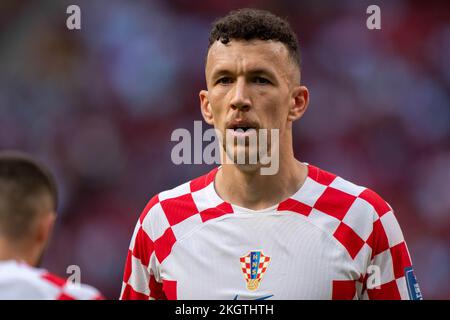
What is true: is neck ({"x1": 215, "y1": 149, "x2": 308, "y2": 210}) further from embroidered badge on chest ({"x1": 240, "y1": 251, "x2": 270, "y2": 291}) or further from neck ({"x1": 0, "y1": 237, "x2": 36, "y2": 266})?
neck ({"x1": 0, "y1": 237, "x2": 36, "y2": 266})

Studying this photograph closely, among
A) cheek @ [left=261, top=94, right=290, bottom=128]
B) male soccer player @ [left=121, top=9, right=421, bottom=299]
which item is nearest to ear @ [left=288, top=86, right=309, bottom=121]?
male soccer player @ [left=121, top=9, right=421, bottom=299]

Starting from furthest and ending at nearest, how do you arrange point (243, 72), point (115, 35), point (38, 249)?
point (115, 35) → point (243, 72) → point (38, 249)

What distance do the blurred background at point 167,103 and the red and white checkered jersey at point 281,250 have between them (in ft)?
12.0

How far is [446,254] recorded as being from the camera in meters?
7.61

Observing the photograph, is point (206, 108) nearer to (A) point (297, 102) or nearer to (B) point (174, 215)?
(A) point (297, 102)

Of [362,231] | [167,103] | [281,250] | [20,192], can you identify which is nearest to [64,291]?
[20,192]

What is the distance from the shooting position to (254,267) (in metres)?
3.77

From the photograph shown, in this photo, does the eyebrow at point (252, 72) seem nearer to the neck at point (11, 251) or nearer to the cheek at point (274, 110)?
the cheek at point (274, 110)

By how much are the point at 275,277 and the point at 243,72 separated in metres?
1.00

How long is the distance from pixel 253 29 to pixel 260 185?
778 millimetres

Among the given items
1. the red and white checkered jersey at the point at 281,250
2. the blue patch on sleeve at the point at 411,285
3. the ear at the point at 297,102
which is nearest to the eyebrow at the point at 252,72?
the ear at the point at 297,102

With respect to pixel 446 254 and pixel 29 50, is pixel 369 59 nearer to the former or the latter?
pixel 446 254

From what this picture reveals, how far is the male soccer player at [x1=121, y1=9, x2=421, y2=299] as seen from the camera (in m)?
3.76
